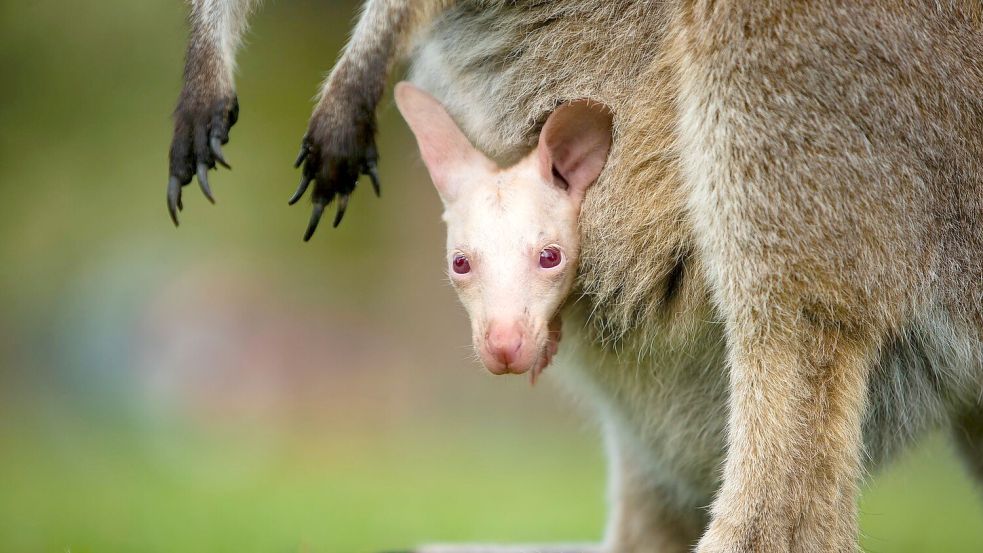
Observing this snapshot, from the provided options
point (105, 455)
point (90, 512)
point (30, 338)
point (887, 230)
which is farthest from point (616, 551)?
point (30, 338)

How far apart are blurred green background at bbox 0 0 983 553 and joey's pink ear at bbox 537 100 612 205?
15.2 feet

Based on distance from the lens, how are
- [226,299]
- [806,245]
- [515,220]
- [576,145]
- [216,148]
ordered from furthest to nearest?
[226,299] < [216,148] < [576,145] < [515,220] < [806,245]

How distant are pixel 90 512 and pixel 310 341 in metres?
5.24

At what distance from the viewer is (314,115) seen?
3184mm

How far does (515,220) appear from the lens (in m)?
3.02

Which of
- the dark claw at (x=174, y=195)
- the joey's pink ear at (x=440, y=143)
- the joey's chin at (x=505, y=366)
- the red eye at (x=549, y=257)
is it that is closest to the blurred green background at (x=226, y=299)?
the dark claw at (x=174, y=195)

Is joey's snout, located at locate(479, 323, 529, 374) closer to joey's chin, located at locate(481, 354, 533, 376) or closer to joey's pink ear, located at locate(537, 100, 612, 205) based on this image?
joey's chin, located at locate(481, 354, 533, 376)

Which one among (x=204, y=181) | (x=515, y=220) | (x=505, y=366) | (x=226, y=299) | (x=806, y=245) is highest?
(x=204, y=181)

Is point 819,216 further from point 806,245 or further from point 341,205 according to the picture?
point 341,205

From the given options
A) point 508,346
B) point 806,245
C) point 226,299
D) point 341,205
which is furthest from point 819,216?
point 226,299

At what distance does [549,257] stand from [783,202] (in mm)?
599

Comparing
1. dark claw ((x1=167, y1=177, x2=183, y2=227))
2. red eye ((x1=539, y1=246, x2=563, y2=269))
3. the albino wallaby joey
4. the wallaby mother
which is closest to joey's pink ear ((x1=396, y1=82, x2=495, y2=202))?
the albino wallaby joey

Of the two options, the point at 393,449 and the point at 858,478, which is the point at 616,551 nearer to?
the point at 858,478

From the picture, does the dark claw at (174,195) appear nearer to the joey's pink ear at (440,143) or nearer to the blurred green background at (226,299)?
the joey's pink ear at (440,143)
